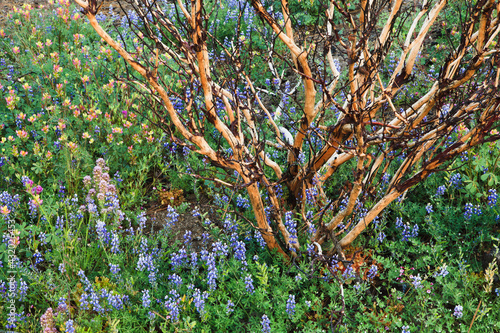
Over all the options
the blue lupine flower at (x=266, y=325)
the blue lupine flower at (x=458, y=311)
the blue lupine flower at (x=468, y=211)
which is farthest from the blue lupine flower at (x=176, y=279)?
the blue lupine flower at (x=468, y=211)

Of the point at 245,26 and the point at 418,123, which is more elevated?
the point at 245,26

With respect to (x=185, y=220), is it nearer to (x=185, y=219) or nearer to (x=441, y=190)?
(x=185, y=219)

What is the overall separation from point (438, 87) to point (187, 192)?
2.49 meters

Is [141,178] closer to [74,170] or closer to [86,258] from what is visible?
[74,170]

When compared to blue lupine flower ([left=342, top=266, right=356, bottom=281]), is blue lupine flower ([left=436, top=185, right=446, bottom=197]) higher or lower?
higher

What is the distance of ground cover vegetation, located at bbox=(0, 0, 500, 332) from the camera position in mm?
2752

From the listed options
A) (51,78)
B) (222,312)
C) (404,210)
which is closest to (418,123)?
(404,210)

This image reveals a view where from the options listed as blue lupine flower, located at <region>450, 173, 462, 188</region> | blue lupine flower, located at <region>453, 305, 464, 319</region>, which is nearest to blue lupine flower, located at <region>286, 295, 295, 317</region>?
blue lupine flower, located at <region>453, 305, 464, 319</region>

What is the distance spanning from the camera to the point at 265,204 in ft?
12.2

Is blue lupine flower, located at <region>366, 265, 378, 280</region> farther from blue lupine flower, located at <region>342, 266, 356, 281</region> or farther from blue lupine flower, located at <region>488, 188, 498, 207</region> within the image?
blue lupine flower, located at <region>488, 188, 498, 207</region>

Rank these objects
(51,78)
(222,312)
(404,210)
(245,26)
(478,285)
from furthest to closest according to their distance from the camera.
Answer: (245,26)
(51,78)
(404,210)
(478,285)
(222,312)

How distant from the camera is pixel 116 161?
4.25 metres

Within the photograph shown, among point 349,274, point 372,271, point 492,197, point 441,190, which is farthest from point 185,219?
point 492,197

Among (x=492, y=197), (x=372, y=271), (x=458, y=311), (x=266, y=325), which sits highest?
(x=492, y=197)
